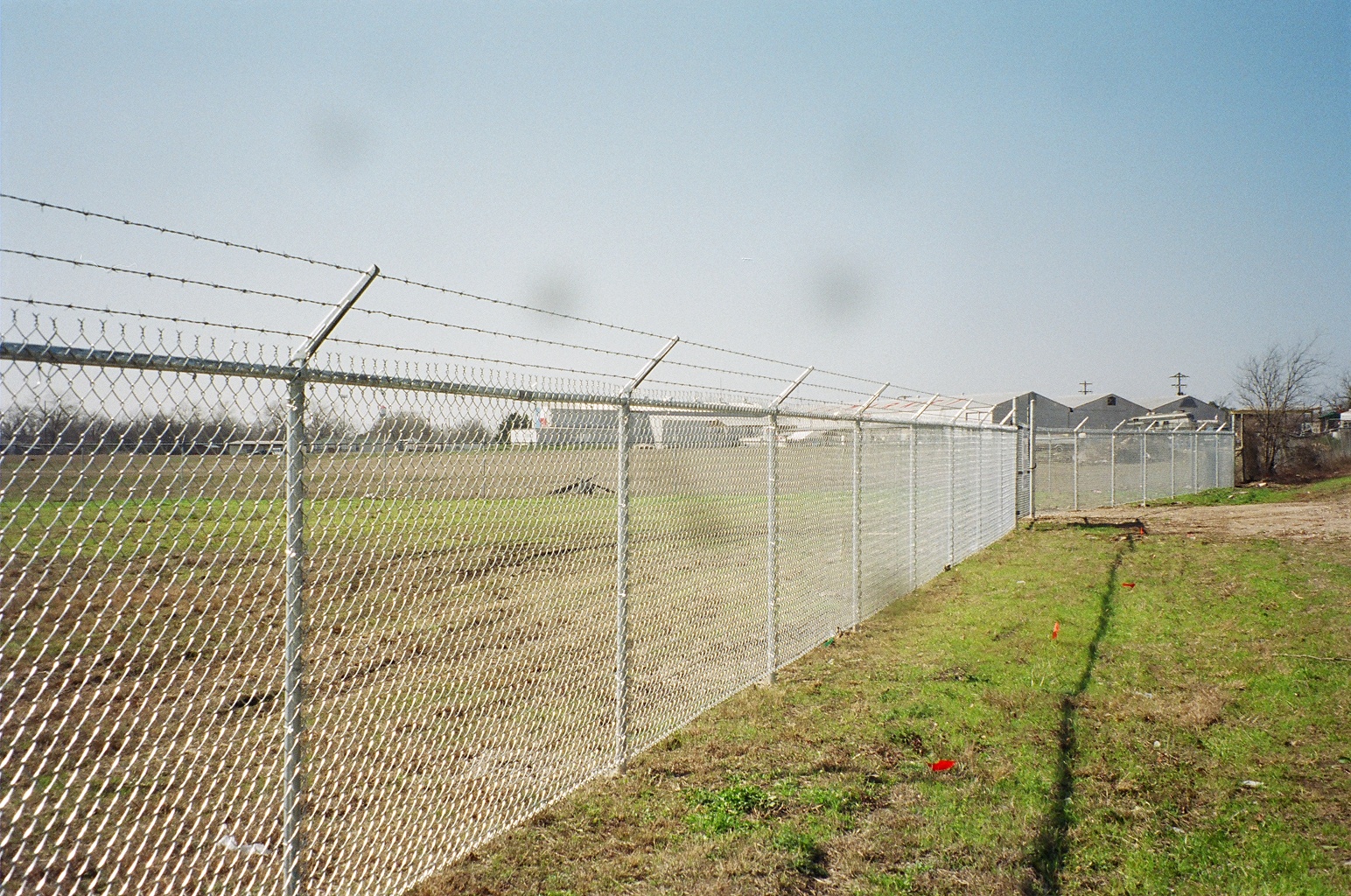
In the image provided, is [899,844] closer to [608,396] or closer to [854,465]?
[608,396]

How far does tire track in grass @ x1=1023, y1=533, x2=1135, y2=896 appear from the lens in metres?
3.50

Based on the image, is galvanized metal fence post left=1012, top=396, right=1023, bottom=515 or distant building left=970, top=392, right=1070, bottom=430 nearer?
galvanized metal fence post left=1012, top=396, right=1023, bottom=515

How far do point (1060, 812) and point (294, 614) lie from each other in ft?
12.0

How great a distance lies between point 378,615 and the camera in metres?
4.09

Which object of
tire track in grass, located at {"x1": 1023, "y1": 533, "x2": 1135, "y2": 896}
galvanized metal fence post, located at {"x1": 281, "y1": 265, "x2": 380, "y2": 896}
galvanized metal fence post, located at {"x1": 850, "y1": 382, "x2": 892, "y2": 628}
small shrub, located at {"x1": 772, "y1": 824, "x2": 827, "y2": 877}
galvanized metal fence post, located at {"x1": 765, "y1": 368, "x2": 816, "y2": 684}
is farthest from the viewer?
galvanized metal fence post, located at {"x1": 850, "y1": 382, "x2": 892, "y2": 628}

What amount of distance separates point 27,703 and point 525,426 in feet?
15.8

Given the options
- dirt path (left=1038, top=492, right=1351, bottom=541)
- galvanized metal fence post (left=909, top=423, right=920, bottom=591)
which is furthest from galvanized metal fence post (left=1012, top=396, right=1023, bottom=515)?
galvanized metal fence post (left=909, top=423, right=920, bottom=591)

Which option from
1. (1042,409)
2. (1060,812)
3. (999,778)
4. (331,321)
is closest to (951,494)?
(999,778)

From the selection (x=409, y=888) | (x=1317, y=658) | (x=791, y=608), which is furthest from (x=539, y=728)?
(x=1317, y=658)

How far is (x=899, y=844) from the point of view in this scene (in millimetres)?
3805

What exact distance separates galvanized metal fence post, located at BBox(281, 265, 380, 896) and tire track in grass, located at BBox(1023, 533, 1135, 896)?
282cm

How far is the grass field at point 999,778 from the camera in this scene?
3564mm

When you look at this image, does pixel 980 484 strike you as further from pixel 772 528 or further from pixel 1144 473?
pixel 1144 473

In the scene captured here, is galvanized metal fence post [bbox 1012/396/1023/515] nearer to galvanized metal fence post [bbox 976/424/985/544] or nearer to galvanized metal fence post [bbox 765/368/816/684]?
galvanized metal fence post [bbox 976/424/985/544]
